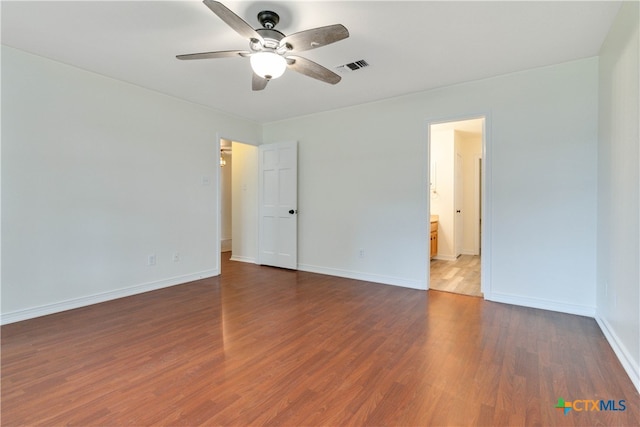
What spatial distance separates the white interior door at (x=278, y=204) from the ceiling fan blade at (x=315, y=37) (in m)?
2.86

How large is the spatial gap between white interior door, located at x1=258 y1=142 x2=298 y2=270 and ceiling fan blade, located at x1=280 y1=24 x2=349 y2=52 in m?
2.86

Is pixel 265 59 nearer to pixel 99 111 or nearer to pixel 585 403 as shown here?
pixel 99 111

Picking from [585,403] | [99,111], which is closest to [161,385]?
[585,403]

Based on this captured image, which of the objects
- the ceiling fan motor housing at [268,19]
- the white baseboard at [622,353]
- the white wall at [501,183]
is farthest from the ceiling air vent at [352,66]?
the white baseboard at [622,353]

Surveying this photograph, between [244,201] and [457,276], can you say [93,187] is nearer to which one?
[244,201]

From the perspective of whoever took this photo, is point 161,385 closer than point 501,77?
Yes

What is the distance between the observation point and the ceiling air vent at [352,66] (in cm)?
305

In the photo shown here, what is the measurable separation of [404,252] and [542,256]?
4.91ft

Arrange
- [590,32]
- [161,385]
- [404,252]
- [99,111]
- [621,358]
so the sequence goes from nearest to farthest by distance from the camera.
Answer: [161,385], [621,358], [590,32], [99,111], [404,252]

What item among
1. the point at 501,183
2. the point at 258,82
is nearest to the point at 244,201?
the point at 258,82

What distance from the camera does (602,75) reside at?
2777 millimetres

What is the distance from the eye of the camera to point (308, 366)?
210 cm

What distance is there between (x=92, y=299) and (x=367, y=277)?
3.38m

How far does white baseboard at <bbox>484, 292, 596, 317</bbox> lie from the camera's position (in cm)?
301
